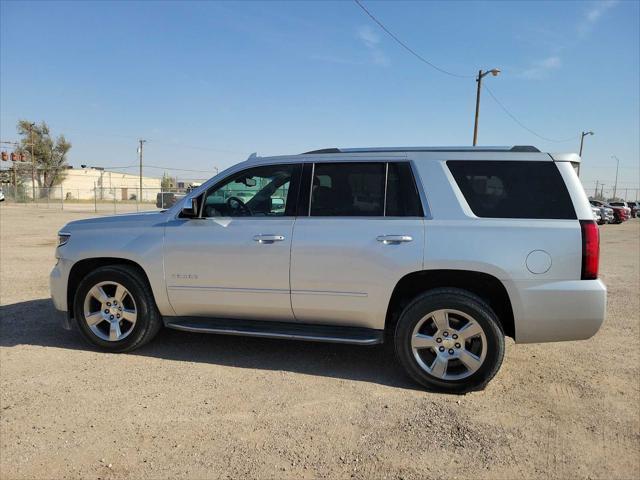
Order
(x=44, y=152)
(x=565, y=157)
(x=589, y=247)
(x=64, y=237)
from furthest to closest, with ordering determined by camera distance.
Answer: (x=44, y=152) → (x=64, y=237) → (x=565, y=157) → (x=589, y=247)

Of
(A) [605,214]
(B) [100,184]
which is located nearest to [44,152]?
(B) [100,184]

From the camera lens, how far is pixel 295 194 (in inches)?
166

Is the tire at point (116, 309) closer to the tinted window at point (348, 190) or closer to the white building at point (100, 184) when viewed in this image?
the tinted window at point (348, 190)

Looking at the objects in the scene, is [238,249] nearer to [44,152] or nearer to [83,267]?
[83,267]

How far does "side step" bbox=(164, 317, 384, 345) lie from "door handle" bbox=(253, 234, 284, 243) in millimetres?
758

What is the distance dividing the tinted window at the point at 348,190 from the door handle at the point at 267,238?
36 cm

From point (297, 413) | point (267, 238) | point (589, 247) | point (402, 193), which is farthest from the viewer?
point (267, 238)

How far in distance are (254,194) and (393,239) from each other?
1438mm

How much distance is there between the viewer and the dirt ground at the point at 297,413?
9.16ft

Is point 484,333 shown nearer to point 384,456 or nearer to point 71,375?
point 384,456

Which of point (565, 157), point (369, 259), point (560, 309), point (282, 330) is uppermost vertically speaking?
point (565, 157)

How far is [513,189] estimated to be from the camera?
3.74 m

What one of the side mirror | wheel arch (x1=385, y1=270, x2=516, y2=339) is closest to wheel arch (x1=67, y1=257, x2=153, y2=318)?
the side mirror

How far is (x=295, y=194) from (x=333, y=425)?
6.48ft
